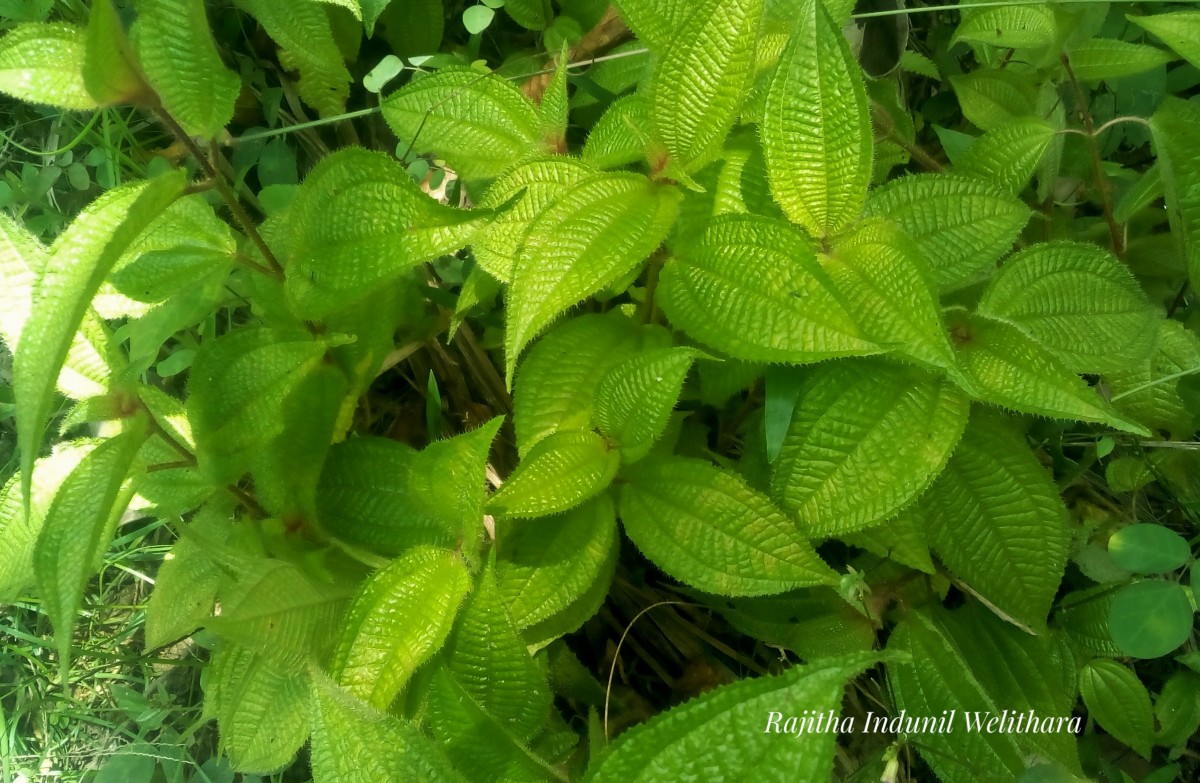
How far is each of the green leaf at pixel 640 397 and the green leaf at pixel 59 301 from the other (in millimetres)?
439

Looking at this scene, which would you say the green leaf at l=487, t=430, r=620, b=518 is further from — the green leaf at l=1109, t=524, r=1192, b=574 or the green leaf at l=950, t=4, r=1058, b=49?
the green leaf at l=950, t=4, r=1058, b=49

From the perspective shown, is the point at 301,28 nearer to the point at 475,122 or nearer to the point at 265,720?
the point at 475,122

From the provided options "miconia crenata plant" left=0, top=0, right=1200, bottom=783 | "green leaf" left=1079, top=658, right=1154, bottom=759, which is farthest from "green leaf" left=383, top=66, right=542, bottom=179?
"green leaf" left=1079, top=658, right=1154, bottom=759

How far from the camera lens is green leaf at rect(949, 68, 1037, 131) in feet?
3.95

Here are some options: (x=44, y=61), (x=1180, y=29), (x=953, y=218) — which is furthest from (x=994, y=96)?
(x=44, y=61)

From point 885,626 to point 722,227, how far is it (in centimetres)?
58

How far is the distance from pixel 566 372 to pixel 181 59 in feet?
1.63

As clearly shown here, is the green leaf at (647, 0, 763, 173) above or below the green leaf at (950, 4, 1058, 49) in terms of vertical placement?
above

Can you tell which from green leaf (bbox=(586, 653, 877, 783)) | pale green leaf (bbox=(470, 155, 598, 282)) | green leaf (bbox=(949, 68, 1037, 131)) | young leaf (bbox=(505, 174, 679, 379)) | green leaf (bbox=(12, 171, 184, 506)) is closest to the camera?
green leaf (bbox=(586, 653, 877, 783))

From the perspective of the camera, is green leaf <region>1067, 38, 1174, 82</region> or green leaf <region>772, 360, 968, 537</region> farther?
green leaf <region>1067, 38, 1174, 82</region>

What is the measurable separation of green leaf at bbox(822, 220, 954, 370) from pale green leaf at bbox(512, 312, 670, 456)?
0.72 ft

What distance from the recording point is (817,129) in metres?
0.78

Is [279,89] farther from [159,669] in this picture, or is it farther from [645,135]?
[159,669]

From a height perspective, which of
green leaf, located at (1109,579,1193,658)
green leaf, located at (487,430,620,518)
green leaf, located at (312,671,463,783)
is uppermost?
green leaf, located at (312,671,463,783)
